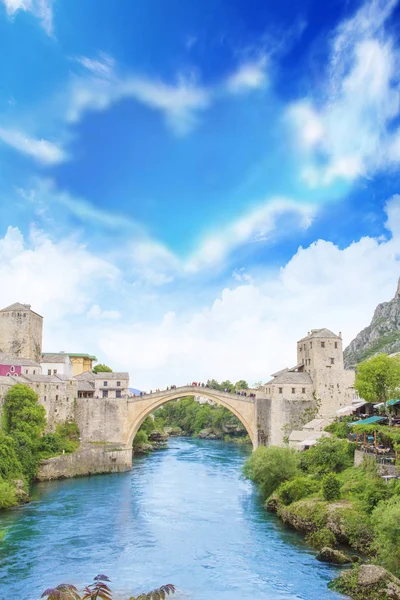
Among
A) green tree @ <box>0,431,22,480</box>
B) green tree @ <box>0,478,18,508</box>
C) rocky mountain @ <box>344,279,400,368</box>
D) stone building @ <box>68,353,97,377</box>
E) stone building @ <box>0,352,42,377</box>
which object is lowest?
green tree @ <box>0,478,18,508</box>

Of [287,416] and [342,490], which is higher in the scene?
[287,416]

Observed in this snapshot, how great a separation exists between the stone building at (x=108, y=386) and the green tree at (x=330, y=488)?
29852 millimetres

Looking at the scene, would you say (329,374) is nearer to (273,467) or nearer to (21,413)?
(273,467)

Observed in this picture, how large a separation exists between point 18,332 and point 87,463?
18.0 meters

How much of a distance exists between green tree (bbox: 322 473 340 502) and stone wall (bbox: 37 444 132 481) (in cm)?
2393

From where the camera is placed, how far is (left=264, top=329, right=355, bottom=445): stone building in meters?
49.8

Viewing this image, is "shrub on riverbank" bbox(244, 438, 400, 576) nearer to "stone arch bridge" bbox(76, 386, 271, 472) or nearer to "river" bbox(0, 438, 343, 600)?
"river" bbox(0, 438, 343, 600)

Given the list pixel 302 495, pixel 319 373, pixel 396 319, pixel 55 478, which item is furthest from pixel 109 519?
pixel 396 319

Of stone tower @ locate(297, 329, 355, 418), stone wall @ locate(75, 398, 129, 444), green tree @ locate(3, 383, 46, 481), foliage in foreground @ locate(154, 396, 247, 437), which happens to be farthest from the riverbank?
foliage in foreground @ locate(154, 396, 247, 437)

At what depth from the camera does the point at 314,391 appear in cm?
5044

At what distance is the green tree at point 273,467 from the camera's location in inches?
1319

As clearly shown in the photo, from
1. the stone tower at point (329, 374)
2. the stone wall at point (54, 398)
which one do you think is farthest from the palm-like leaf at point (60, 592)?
the stone tower at point (329, 374)

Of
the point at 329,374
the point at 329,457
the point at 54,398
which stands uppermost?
the point at 329,374

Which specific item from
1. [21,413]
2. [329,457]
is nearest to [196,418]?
[21,413]
